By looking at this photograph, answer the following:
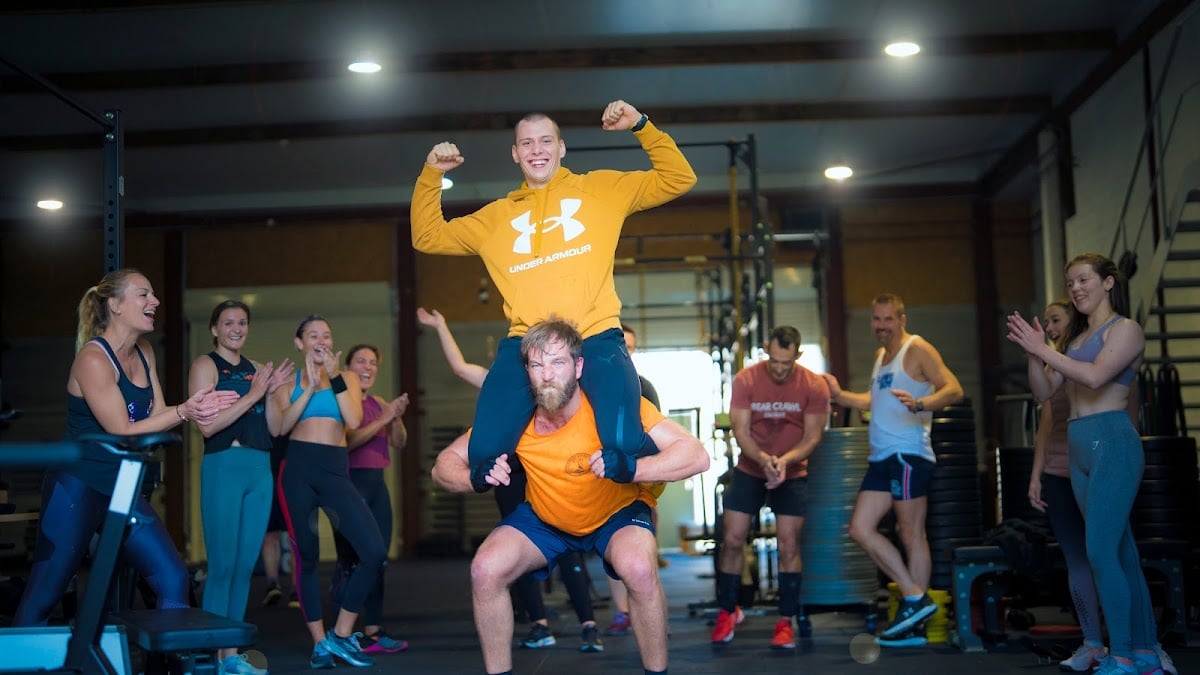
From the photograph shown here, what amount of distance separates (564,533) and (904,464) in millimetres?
2570

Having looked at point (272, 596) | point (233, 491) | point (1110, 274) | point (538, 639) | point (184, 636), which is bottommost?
point (272, 596)

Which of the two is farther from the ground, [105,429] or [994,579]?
[105,429]

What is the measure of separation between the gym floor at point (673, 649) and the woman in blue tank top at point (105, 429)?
6.01 feet

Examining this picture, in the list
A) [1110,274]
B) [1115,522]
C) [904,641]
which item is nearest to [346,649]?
[904,641]

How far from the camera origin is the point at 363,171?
1327 cm

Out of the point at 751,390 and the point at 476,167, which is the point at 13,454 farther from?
the point at 476,167

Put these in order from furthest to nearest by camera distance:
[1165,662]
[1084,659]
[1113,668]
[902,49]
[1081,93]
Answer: [1081,93], [902,49], [1084,659], [1165,662], [1113,668]

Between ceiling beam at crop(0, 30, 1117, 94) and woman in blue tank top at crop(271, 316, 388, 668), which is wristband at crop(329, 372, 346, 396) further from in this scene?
ceiling beam at crop(0, 30, 1117, 94)

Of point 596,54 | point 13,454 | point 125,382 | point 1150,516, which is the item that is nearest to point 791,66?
point 596,54

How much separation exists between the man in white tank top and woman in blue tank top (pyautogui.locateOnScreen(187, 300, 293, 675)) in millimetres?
2827

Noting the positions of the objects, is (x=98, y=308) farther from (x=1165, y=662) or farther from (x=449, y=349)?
(x=1165, y=662)

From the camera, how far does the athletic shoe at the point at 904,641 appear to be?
5867mm

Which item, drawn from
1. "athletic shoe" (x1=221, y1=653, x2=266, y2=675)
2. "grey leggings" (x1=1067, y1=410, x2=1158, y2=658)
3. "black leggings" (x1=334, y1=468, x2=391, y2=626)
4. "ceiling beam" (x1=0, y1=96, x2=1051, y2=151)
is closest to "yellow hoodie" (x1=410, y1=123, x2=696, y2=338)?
"grey leggings" (x1=1067, y1=410, x2=1158, y2=658)

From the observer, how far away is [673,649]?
6.05 metres
